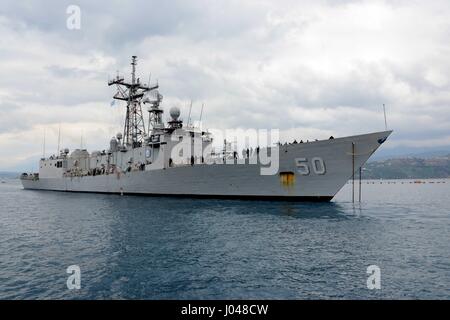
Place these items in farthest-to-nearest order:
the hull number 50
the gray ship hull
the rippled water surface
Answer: the hull number 50
the gray ship hull
the rippled water surface

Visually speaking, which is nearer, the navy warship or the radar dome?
the navy warship

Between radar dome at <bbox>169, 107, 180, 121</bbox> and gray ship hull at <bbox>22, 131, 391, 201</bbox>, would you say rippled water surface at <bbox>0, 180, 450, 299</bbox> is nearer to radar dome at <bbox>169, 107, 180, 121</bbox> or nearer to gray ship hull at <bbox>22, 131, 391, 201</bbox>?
gray ship hull at <bbox>22, 131, 391, 201</bbox>

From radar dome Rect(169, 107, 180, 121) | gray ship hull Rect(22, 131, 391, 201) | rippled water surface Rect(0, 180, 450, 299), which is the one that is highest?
radar dome Rect(169, 107, 180, 121)

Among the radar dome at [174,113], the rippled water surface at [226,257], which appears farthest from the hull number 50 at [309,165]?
the radar dome at [174,113]

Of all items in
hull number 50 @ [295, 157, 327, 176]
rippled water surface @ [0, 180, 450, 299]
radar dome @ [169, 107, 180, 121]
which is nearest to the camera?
rippled water surface @ [0, 180, 450, 299]

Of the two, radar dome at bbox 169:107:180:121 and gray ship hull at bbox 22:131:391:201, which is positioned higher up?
radar dome at bbox 169:107:180:121

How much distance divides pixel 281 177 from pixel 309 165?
108 inches

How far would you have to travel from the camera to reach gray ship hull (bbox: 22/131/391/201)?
80.7 feet

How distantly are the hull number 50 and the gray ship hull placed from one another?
0.42 feet

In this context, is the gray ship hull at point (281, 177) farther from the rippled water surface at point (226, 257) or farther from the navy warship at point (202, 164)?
the rippled water surface at point (226, 257)

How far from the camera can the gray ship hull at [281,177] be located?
80.7 feet

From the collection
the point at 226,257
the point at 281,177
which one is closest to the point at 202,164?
the point at 281,177

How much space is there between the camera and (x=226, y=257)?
37.9 ft

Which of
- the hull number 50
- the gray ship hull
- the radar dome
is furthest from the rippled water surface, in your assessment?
the radar dome
